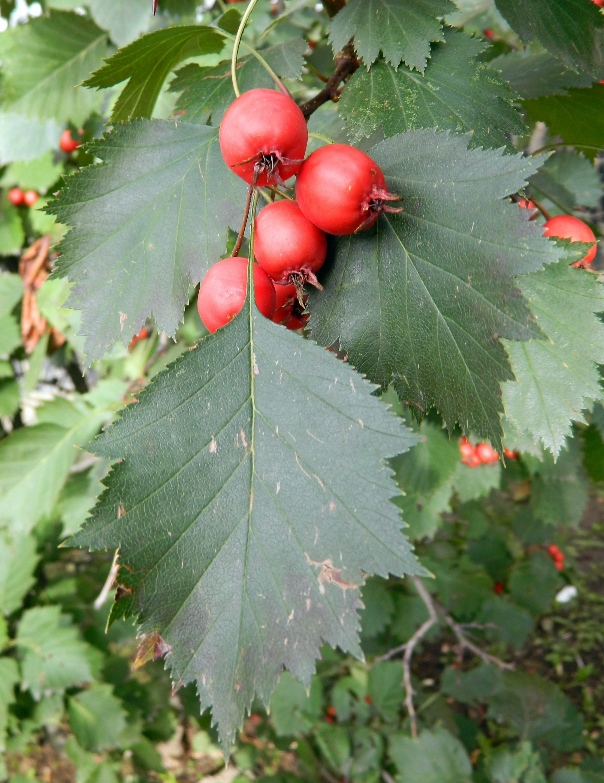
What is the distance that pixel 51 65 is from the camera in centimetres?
157

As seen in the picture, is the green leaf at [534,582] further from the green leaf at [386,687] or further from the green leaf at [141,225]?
the green leaf at [141,225]

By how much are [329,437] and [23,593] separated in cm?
166

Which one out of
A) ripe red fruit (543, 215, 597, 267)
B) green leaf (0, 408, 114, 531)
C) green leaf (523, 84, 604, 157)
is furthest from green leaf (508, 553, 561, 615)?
ripe red fruit (543, 215, 597, 267)

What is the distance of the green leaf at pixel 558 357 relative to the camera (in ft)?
2.28

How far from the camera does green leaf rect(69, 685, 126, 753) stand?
1.92m

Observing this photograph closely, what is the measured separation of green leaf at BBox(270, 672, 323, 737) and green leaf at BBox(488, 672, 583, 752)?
616mm

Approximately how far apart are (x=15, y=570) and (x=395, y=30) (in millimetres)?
1761

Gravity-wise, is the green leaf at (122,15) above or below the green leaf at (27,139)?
above

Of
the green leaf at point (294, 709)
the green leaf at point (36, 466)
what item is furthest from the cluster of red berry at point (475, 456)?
the green leaf at point (294, 709)

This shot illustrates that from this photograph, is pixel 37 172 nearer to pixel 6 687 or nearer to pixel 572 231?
pixel 6 687

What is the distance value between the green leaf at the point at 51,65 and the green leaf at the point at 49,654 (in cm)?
138

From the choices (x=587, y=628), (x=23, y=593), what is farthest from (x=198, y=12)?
(x=587, y=628)

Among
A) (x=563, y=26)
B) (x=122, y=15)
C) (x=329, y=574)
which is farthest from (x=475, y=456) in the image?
(x=122, y=15)

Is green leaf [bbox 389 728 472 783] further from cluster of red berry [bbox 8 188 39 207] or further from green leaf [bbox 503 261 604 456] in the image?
cluster of red berry [bbox 8 188 39 207]
